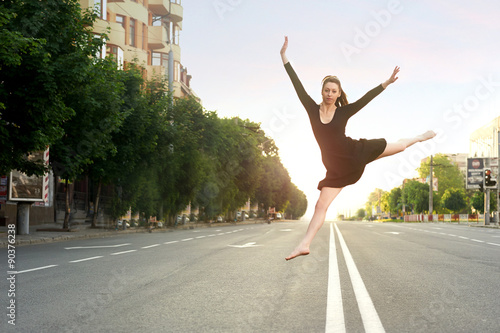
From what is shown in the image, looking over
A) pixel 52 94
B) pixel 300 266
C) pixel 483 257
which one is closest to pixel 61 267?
pixel 300 266

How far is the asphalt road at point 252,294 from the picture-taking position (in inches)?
264

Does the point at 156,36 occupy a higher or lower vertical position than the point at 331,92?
higher

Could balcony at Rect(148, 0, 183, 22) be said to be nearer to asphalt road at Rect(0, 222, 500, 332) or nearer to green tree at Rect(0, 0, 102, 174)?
green tree at Rect(0, 0, 102, 174)

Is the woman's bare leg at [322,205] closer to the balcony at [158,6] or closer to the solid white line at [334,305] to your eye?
the solid white line at [334,305]

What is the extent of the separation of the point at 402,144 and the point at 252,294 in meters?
6.77

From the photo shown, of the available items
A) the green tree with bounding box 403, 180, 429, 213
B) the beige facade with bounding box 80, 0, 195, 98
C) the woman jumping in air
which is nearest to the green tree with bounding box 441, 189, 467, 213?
the green tree with bounding box 403, 180, 429, 213

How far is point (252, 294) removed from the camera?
8992mm

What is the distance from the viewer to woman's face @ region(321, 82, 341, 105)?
2553 millimetres

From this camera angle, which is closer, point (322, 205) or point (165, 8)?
point (322, 205)

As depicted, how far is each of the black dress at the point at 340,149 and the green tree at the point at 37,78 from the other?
16687mm

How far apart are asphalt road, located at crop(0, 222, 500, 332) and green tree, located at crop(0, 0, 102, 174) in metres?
6.16

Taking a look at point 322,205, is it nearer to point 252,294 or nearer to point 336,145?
point 336,145

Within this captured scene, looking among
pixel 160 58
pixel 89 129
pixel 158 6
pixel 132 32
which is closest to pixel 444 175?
pixel 160 58

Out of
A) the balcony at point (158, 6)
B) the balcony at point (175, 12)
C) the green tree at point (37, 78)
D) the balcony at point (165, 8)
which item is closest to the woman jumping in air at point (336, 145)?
the green tree at point (37, 78)
